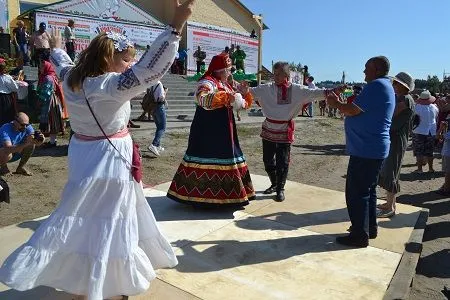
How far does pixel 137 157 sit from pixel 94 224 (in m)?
0.51

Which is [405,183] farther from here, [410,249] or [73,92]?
[73,92]

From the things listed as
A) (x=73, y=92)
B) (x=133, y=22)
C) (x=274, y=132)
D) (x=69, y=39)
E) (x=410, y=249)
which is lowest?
(x=410, y=249)

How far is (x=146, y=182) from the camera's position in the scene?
6863mm

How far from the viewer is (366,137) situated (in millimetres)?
4016

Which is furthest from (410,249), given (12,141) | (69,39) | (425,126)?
(69,39)

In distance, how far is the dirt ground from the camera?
4.58 m

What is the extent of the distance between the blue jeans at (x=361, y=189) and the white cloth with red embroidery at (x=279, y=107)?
1466mm

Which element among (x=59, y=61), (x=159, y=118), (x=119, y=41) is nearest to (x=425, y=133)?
(x=159, y=118)

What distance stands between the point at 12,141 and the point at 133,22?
1632 cm

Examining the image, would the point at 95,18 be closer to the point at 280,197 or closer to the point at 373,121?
the point at 280,197

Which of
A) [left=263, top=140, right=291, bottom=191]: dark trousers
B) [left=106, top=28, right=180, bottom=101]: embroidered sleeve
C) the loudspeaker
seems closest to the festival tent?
the loudspeaker

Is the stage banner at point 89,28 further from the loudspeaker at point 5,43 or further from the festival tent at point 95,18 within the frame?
the loudspeaker at point 5,43

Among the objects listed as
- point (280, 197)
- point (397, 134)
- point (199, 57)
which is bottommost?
point (280, 197)

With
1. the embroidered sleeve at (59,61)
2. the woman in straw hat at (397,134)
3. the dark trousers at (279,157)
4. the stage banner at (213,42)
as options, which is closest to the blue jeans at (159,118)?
the dark trousers at (279,157)
